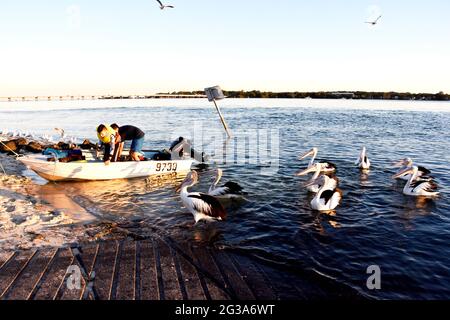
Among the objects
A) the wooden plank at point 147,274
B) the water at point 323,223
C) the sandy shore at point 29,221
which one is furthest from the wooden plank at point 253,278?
the sandy shore at point 29,221

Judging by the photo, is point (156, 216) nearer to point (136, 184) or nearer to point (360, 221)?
point (136, 184)

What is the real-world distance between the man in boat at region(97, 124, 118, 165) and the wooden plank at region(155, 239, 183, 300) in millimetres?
7034

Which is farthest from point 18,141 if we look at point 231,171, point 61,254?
point 61,254

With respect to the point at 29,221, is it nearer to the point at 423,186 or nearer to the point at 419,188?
the point at 419,188

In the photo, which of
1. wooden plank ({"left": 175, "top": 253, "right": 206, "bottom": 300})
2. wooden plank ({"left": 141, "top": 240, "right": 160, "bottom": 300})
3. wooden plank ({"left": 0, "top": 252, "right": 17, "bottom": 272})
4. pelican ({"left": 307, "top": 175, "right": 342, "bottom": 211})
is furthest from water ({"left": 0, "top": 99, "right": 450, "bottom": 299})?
wooden plank ({"left": 0, "top": 252, "right": 17, "bottom": 272})

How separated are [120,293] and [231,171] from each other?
37.7ft

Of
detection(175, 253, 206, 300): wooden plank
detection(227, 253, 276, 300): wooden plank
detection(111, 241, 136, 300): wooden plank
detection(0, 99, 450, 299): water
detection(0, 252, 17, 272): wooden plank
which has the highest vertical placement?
detection(0, 252, 17, 272): wooden plank

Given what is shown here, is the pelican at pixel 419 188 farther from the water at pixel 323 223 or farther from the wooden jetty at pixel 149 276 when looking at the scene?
the wooden jetty at pixel 149 276

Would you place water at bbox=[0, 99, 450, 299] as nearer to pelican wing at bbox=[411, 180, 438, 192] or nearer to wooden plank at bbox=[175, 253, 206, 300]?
pelican wing at bbox=[411, 180, 438, 192]

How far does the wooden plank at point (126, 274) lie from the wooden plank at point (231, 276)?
1.65m

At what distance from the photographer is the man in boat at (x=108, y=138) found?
1259 centimetres

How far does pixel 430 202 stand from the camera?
449 inches

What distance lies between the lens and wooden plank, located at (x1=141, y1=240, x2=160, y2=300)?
17.0 feet

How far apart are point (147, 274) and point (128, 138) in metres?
9.11
